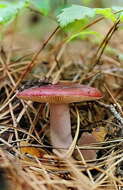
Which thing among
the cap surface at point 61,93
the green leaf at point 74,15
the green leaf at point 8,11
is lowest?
the cap surface at point 61,93

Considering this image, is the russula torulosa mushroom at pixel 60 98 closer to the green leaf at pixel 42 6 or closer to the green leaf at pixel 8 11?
the green leaf at pixel 8 11

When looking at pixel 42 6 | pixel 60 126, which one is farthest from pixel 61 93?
pixel 42 6

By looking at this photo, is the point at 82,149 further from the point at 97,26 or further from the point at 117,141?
the point at 97,26

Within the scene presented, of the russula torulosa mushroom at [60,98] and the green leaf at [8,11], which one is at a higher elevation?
the green leaf at [8,11]

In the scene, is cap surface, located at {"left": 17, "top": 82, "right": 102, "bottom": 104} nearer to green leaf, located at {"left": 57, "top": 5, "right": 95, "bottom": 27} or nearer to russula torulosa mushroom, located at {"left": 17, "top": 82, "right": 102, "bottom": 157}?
russula torulosa mushroom, located at {"left": 17, "top": 82, "right": 102, "bottom": 157}

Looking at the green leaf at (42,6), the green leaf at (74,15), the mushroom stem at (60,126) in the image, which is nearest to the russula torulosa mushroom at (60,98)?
the mushroom stem at (60,126)

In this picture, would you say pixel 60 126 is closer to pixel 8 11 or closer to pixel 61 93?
pixel 61 93

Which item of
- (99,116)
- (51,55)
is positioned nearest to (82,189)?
(99,116)

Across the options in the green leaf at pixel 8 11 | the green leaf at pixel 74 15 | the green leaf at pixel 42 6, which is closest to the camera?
the green leaf at pixel 74 15
